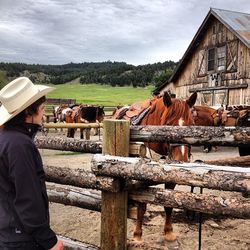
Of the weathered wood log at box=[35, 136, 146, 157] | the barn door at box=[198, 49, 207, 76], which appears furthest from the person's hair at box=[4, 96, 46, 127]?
the barn door at box=[198, 49, 207, 76]

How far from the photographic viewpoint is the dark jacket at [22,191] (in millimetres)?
2016

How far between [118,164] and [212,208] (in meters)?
0.79

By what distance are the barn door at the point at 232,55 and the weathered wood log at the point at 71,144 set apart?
16.6 metres

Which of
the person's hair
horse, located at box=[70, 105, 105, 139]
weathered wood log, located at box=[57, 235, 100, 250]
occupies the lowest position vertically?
weathered wood log, located at box=[57, 235, 100, 250]

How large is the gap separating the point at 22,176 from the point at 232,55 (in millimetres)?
18400

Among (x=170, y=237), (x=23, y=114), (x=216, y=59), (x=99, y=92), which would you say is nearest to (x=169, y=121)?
(x=170, y=237)

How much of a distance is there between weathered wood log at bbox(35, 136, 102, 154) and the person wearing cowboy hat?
1135 mm

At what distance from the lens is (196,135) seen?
2896mm

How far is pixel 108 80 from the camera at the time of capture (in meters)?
100

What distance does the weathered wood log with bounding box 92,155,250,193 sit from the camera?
2.41 m

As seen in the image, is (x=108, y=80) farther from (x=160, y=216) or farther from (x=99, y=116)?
(x=160, y=216)

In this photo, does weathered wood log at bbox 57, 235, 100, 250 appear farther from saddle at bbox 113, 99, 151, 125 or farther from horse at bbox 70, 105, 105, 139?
horse at bbox 70, 105, 105, 139

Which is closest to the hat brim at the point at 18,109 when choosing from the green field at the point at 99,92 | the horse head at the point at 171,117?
the horse head at the point at 171,117

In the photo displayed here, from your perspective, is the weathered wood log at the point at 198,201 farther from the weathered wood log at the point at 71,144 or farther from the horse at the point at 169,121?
the horse at the point at 169,121
